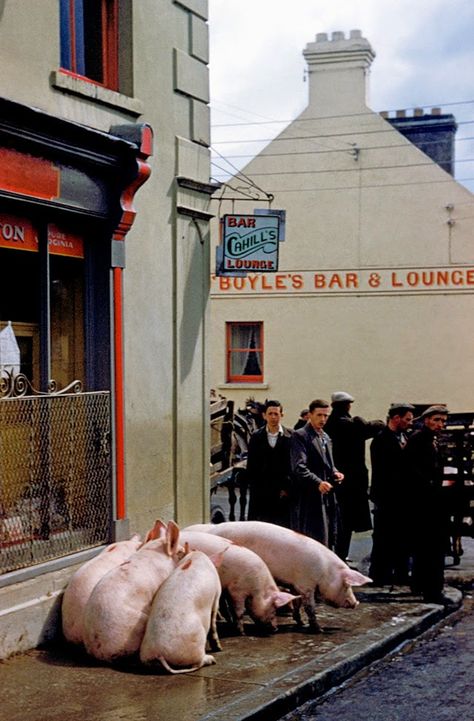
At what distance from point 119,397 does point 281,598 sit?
2.26m

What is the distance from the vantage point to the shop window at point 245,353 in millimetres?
27469

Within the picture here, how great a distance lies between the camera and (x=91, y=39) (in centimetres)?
1012

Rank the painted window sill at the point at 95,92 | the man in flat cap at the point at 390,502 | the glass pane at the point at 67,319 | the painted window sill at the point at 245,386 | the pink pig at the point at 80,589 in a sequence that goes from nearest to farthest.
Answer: the pink pig at the point at 80,589, the painted window sill at the point at 95,92, the glass pane at the point at 67,319, the man in flat cap at the point at 390,502, the painted window sill at the point at 245,386

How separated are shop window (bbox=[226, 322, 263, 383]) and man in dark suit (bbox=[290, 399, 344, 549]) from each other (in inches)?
641

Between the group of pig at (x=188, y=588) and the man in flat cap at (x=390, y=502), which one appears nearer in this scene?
the group of pig at (x=188, y=588)

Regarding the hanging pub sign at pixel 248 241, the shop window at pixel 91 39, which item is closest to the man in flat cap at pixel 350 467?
the hanging pub sign at pixel 248 241

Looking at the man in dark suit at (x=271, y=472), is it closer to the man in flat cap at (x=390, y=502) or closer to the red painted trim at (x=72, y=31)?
the man in flat cap at (x=390, y=502)

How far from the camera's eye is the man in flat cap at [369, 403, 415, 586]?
11.3 m

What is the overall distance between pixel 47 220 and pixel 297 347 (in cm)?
1809

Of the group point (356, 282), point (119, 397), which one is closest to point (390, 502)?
point (119, 397)

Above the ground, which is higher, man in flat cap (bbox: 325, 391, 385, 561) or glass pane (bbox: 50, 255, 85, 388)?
glass pane (bbox: 50, 255, 85, 388)

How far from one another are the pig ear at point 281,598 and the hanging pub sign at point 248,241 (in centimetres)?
605

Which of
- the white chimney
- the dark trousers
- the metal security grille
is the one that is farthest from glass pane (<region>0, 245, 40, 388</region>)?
the white chimney

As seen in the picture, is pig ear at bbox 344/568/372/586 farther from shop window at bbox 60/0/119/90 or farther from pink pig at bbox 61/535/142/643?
shop window at bbox 60/0/119/90
